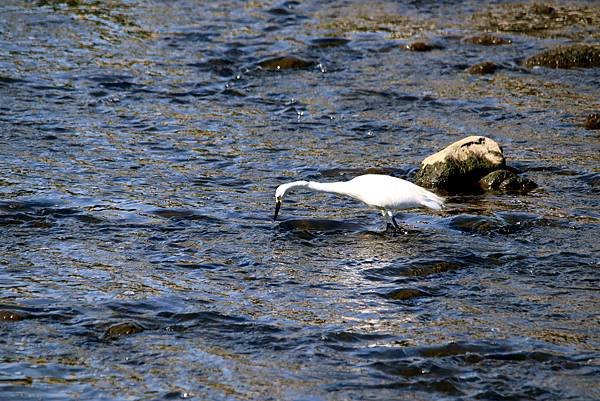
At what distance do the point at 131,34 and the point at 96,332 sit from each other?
925 cm

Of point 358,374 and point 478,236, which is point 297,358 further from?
point 478,236

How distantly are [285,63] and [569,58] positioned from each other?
3479mm

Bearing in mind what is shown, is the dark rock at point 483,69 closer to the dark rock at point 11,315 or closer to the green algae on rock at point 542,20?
the green algae on rock at point 542,20

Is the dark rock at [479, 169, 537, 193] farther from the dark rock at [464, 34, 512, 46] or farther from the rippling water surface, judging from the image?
the dark rock at [464, 34, 512, 46]

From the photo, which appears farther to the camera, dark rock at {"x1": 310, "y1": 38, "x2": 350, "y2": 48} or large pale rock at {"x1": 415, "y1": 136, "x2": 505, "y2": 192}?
dark rock at {"x1": 310, "y1": 38, "x2": 350, "y2": 48}

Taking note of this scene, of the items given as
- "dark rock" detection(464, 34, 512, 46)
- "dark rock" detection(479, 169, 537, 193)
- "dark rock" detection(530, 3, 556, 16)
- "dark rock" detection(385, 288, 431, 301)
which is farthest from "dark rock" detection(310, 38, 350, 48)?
"dark rock" detection(385, 288, 431, 301)

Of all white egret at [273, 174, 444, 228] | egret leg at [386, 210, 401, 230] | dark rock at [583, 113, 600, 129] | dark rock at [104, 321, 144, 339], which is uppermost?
dark rock at [583, 113, 600, 129]

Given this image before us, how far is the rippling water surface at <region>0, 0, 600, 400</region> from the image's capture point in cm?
611


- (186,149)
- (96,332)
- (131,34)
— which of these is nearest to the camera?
(96,332)

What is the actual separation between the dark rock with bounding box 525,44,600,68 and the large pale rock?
157 inches

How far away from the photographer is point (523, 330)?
6.52 meters

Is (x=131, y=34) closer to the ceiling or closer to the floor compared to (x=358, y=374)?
closer to the ceiling

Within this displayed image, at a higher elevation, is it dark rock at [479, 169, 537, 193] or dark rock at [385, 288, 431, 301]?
dark rock at [479, 169, 537, 193]

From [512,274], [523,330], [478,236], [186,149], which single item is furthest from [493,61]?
[523,330]
